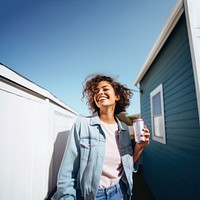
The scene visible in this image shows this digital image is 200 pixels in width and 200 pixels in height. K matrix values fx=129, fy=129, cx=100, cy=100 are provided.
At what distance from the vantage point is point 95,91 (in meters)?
1.57

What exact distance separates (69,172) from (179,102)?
229cm

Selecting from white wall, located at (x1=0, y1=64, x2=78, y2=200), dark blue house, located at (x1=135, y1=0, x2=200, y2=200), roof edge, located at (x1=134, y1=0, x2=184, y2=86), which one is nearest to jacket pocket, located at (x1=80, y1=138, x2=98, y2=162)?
white wall, located at (x1=0, y1=64, x2=78, y2=200)

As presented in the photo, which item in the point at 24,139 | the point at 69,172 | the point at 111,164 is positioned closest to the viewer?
the point at 24,139

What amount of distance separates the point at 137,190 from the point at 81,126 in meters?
4.04

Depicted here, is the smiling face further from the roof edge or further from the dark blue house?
the roof edge

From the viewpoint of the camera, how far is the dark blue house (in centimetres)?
183

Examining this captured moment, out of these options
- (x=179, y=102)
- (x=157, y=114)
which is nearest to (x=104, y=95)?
(x=179, y=102)

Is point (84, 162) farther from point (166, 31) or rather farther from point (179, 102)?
point (166, 31)

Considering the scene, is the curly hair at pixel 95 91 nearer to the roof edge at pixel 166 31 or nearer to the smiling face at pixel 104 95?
the smiling face at pixel 104 95

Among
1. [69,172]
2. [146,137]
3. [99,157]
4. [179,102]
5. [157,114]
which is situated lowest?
[69,172]

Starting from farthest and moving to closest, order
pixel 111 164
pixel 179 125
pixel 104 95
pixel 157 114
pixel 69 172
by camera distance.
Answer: pixel 157 114, pixel 179 125, pixel 104 95, pixel 111 164, pixel 69 172

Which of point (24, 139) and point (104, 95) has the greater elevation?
point (104, 95)

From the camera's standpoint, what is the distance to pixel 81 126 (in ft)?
4.42

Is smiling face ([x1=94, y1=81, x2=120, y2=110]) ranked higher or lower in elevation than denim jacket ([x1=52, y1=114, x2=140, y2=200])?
higher
